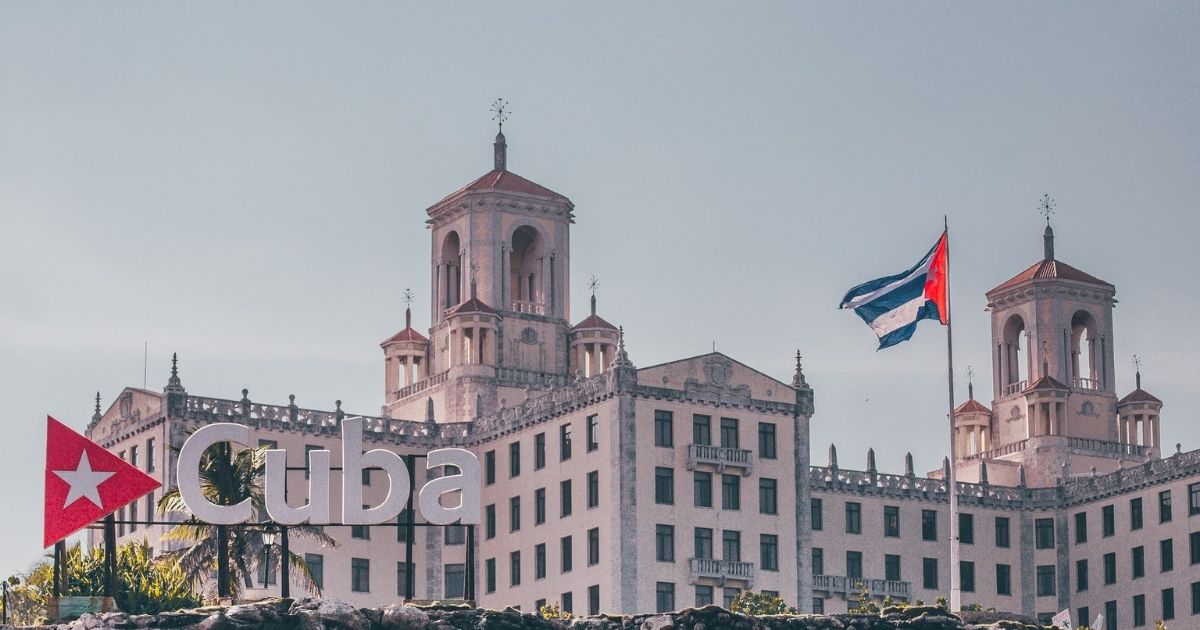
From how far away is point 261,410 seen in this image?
182250 mm

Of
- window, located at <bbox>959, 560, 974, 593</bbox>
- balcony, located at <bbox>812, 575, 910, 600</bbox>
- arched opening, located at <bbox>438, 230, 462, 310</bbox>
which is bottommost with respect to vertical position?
balcony, located at <bbox>812, 575, 910, 600</bbox>

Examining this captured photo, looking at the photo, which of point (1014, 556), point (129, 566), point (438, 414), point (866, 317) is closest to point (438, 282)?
point (438, 414)

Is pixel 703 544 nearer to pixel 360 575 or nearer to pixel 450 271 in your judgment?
pixel 360 575

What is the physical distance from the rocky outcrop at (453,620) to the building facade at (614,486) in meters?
35.7

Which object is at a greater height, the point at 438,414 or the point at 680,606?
the point at 438,414

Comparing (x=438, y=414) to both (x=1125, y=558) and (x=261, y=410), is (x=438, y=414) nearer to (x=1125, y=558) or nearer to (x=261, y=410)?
(x=261, y=410)

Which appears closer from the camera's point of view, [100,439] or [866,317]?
[866,317]

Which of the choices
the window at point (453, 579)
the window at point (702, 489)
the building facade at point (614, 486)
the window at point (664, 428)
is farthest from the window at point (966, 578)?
the window at point (453, 579)

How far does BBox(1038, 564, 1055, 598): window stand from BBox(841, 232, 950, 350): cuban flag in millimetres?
70798

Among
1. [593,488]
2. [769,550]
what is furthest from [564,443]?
[769,550]

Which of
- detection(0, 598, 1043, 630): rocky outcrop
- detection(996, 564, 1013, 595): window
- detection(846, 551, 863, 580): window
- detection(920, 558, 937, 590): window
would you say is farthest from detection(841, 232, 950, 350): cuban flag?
detection(996, 564, 1013, 595): window

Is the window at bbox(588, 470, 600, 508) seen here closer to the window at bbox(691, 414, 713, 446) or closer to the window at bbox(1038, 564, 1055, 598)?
the window at bbox(691, 414, 713, 446)

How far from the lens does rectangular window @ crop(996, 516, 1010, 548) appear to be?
653 feet

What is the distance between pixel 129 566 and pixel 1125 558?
6807 centimetres
